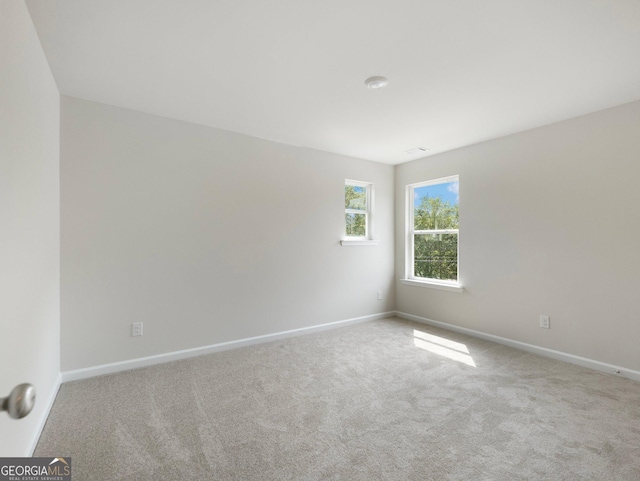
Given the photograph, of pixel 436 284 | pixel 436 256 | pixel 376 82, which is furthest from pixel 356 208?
pixel 376 82

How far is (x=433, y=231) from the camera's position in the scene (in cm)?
438

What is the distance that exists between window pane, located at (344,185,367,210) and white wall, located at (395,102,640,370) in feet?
3.87

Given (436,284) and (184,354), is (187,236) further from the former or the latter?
(436,284)

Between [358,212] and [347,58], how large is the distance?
8.78 ft

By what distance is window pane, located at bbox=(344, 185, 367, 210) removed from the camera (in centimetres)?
448

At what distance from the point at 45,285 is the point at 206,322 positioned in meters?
1.46

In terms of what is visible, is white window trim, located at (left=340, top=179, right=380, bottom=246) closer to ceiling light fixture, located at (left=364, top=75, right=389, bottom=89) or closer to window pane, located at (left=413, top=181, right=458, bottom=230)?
window pane, located at (left=413, top=181, right=458, bottom=230)

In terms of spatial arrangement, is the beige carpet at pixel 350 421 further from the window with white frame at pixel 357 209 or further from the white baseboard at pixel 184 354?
the window with white frame at pixel 357 209

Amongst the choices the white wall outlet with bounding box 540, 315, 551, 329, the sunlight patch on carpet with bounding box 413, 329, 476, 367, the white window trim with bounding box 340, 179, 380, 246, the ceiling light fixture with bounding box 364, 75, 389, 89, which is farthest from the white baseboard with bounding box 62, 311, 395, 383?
the ceiling light fixture with bounding box 364, 75, 389, 89

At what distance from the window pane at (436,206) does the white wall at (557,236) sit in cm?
19

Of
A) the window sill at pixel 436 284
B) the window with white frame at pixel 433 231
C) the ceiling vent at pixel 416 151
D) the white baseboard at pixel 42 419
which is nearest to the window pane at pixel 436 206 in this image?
the window with white frame at pixel 433 231

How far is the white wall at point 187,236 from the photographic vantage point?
8.70ft

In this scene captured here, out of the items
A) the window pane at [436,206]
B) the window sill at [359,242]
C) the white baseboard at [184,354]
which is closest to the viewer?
the white baseboard at [184,354]

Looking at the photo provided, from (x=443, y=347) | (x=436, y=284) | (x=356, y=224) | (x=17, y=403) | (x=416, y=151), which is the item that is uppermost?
(x=416, y=151)
